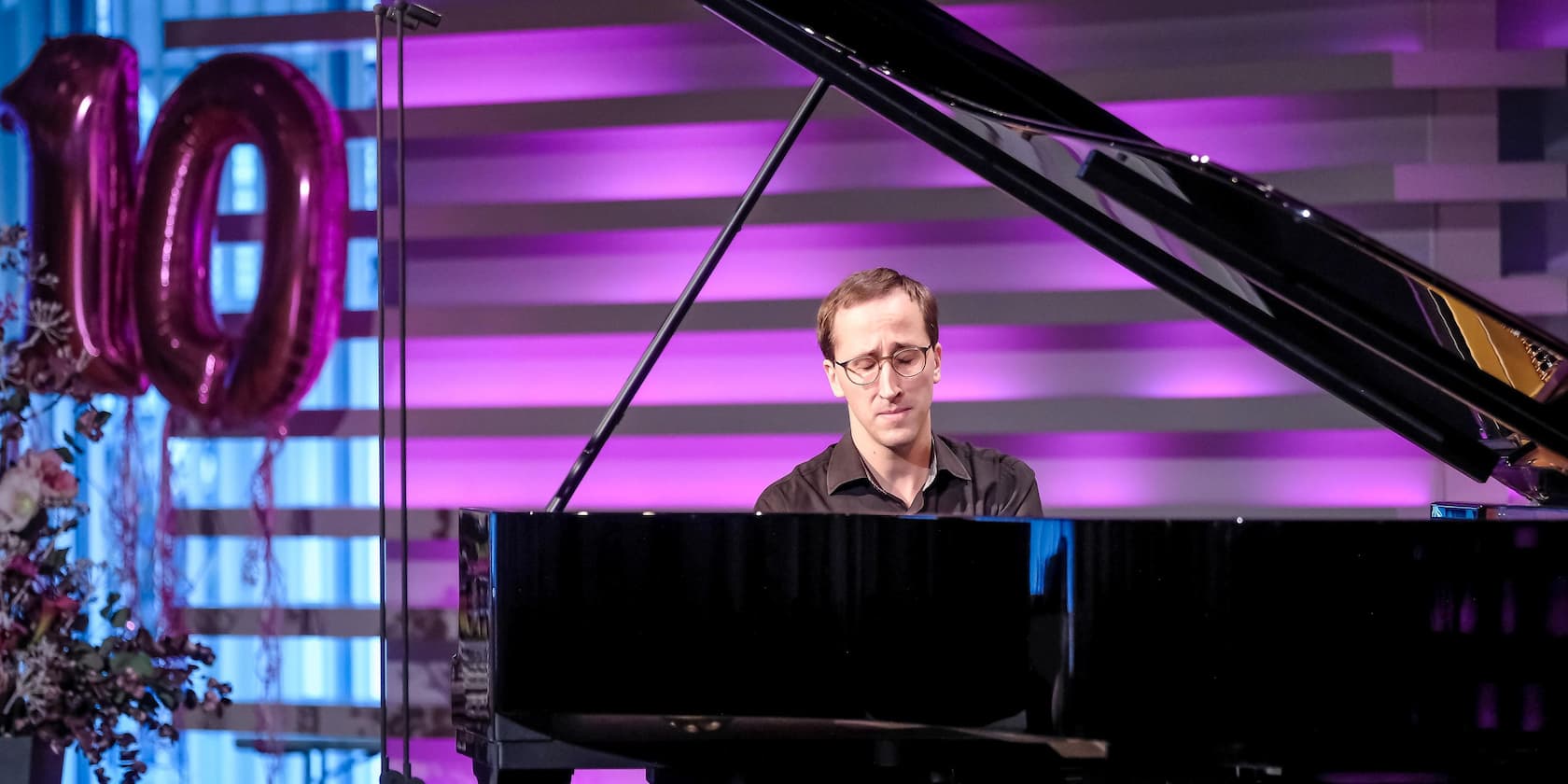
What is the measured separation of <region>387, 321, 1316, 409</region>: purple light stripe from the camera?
285 cm

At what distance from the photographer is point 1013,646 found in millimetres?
1479

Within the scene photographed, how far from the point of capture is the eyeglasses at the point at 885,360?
201 centimetres

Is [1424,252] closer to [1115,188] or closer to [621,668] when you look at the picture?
[1115,188]

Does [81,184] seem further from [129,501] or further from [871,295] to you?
[871,295]

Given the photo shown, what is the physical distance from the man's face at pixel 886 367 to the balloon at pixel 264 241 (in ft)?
4.60

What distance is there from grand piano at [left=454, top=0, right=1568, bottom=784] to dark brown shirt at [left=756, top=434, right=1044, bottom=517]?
62 cm

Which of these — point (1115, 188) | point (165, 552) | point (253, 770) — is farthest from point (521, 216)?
point (1115, 188)

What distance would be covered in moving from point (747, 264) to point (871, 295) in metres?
0.99

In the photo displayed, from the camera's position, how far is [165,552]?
305 cm

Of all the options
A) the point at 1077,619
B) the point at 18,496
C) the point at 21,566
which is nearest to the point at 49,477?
the point at 18,496

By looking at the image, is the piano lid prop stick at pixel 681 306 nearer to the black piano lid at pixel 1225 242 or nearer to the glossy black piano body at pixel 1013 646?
the black piano lid at pixel 1225 242

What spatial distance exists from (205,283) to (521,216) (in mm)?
762

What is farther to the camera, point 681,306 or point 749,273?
point 749,273

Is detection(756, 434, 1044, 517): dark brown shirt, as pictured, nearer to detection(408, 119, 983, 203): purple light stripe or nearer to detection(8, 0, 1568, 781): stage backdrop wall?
detection(8, 0, 1568, 781): stage backdrop wall
